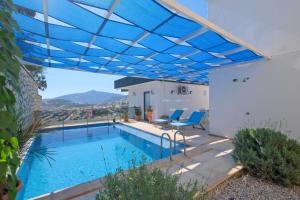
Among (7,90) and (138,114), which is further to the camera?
(138,114)

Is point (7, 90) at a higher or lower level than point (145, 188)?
higher

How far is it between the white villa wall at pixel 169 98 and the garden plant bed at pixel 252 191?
10.3 metres

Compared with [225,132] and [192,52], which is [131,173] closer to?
[192,52]

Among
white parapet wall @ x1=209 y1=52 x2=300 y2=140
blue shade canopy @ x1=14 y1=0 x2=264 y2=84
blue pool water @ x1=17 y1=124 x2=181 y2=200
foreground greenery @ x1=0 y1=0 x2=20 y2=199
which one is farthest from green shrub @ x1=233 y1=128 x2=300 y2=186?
foreground greenery @ x1=0 y1=0 x2=20 y2=199

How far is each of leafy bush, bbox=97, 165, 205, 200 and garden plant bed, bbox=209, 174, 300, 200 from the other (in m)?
1.37

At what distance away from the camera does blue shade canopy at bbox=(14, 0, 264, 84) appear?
141 inches

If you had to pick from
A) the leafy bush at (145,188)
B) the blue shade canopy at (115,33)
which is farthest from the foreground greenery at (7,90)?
the blue shade canopy at (115,33)

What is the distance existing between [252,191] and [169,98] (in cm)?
1123

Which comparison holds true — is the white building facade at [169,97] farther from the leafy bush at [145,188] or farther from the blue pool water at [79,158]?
the leafy bush at [145,188]

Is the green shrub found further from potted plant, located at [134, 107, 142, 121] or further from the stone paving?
potted plant, located at [134, 107, 142, 121]

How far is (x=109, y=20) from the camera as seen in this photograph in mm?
3990

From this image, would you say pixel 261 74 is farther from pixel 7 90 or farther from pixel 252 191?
pixel 7 90

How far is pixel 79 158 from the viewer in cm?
702

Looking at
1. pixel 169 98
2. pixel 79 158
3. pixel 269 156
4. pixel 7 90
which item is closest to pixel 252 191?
pixel 269 156
